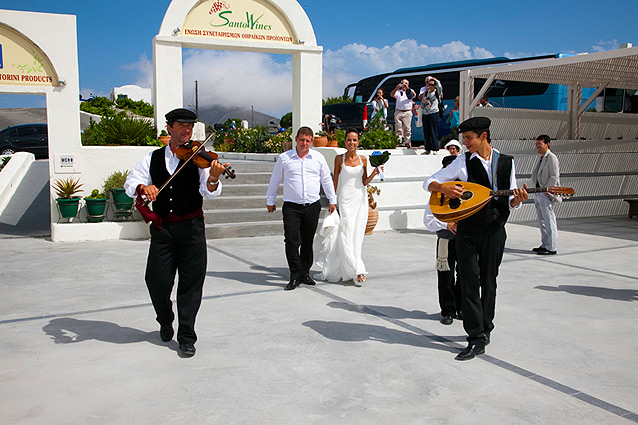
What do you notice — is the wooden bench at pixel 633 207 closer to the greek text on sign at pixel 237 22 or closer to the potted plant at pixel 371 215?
the potted plant at pixel 371 215

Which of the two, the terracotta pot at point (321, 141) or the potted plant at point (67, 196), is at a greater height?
the terracotta pot at point (321, 141)

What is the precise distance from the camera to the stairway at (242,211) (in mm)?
11148

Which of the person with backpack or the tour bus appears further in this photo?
the tour bus

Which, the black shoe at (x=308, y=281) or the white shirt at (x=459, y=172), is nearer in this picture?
the white shirt at (x=459, y=172)

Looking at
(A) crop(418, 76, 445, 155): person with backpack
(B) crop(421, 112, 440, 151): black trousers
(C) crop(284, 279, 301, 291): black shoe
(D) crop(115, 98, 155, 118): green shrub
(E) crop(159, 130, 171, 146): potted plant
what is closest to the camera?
(C) crop(284, 279, 301, 291): black shoe

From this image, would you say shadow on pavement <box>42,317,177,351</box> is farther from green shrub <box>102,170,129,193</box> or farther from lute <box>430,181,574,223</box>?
green shrub <box>102,170,129,193</box>

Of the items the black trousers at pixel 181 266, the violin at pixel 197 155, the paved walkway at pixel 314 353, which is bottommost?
the paved walkway at pixel 314 353

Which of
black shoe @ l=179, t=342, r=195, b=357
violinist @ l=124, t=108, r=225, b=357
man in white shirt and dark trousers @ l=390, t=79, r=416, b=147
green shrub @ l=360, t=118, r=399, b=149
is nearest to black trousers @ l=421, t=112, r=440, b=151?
green shrub @ l=360, t=118, r=399, b=149

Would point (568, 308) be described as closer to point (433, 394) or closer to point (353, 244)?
point (353, 244)

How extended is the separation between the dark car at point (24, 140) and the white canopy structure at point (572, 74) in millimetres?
18883

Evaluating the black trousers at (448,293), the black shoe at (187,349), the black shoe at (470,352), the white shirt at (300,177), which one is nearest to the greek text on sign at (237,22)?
the white shirt at (300,177)

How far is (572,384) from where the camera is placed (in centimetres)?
426

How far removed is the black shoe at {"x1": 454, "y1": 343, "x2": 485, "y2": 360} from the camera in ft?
15.6

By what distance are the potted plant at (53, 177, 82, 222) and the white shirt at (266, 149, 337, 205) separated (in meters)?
5.06
